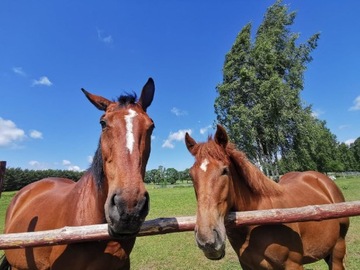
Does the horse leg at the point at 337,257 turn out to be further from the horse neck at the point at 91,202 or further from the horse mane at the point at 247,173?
the horse neck at the point at 91,202

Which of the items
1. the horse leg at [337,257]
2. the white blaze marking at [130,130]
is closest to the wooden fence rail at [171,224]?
the white blaze marking at [130,130]

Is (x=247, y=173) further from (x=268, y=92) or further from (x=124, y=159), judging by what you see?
(x=268, y=92)

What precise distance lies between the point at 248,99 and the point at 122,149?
63.6 feet

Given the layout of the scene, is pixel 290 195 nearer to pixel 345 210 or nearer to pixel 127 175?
pixel 345 210

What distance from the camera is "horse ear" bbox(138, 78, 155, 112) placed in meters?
2.93

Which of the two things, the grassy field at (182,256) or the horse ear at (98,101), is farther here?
the grassy field at (182,256)

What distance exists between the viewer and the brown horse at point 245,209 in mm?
2721

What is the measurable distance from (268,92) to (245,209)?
1690 cm

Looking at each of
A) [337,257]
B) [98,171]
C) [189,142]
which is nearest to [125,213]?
[98,171]

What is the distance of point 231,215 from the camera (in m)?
2.97

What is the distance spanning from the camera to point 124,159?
212cm

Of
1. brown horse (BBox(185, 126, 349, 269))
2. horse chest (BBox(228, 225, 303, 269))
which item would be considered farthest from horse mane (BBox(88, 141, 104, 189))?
horse chest (BBox(228, 225, 303, 269))

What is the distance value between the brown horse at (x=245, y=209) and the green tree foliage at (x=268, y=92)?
15.5 metres

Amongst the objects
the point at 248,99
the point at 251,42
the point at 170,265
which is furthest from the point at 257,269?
the point at 251,42
